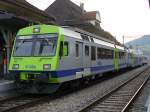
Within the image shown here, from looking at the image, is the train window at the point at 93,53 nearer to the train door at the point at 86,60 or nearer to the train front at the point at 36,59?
the train door at the point at 86,60

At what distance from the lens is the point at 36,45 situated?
14539 millimetres

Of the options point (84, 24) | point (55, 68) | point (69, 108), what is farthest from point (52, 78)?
point (84, 24)

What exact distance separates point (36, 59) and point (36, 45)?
0.69 m

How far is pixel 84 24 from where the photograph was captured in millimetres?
51219

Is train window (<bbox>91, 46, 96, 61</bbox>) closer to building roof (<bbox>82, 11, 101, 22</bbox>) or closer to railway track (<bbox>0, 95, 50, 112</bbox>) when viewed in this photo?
railway track (<bbox>0, 95, 50, 112</bbox>)

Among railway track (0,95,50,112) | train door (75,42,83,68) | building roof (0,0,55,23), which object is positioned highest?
building roof (0,0,55,23)

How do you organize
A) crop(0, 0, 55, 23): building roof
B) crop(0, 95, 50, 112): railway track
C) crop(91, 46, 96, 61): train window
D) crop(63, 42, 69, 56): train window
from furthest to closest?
1. crop(0, 0, 55, 23): building roof
2. crop(91, 46, 96, 61): train window
3. crop(63, 42, 69, 56): train window
4. crop(0, 95, 50, 112): railway track

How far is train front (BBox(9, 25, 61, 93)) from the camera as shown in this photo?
539 inches

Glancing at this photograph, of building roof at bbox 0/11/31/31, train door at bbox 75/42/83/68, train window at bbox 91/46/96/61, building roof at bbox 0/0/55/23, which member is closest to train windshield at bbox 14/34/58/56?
train door at bbox 75/42/83/68

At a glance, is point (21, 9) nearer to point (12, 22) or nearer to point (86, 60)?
point (12, 22)

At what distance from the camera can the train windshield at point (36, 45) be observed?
46.4 feet

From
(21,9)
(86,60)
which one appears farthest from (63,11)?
(86,60)

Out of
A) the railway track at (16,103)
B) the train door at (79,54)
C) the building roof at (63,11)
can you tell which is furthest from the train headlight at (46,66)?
the building roof at (63,11)

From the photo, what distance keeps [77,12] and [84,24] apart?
15730 millimetres
